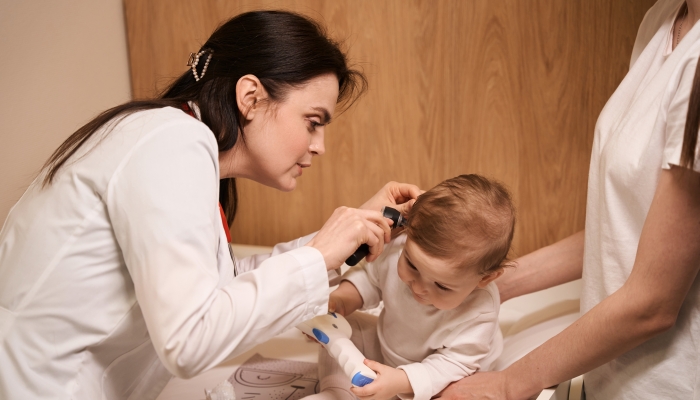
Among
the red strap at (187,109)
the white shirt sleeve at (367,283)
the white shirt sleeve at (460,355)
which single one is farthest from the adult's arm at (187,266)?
the white shirt sleeve at (367,283)

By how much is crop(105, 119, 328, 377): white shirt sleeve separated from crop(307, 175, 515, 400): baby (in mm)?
271

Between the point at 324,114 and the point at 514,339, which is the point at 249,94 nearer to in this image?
the point at 324,114

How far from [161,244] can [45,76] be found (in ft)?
3.81

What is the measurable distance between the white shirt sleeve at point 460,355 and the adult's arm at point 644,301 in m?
0.12

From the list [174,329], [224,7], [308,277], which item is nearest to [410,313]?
[308,277]

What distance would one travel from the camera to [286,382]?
1288 mm

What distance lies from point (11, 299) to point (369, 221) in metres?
0.59

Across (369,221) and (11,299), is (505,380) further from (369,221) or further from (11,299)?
(11,299)

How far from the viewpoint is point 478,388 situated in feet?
3.58

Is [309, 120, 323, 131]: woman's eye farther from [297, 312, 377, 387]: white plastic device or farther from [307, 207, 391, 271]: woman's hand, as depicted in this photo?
[297, 312, 377, 387]: white plastic device

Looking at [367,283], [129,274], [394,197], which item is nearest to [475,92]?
[394,197]

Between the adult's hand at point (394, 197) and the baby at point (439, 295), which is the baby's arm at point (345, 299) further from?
the adult's hand at point (394, 197)

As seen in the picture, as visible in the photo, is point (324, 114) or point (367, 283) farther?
point (367, 283)

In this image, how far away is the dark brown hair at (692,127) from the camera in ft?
2.38
